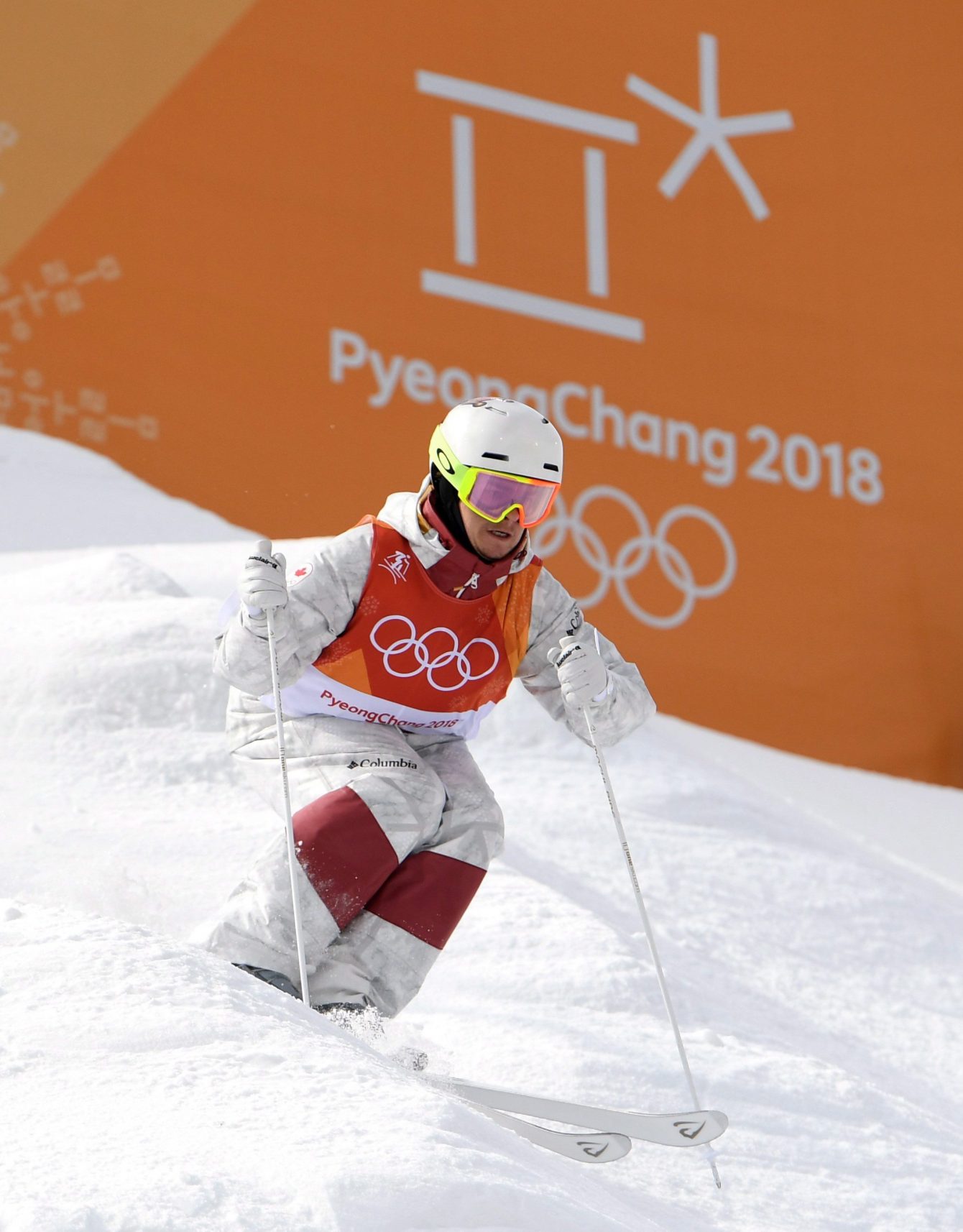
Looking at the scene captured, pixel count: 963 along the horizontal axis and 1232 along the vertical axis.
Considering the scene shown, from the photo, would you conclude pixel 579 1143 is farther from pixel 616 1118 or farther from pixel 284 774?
pixel 284 774

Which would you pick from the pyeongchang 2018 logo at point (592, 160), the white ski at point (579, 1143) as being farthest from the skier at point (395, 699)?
the pyeongchang 2018 logo at point (592, 160)

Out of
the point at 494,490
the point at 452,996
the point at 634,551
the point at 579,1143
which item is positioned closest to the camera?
the point at 579,1143

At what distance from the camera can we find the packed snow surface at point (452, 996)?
1334mm

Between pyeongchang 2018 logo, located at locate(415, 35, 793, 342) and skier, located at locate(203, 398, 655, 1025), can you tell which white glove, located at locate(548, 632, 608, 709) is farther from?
pyeongchang 2018 logo, located at locate(415, 35, 793, 342)

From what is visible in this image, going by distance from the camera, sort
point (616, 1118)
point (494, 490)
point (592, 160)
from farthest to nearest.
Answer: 1. point (592, 160)
2. point (494, 490)
3. point (616, 1118)

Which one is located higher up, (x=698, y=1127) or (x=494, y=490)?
(x=494, y=490)

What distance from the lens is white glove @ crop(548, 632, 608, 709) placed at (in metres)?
2.33

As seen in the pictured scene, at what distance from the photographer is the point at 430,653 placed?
2.33 metres

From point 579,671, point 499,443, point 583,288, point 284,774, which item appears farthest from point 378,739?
point 583,288

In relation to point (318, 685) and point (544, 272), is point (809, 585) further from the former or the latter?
point (318, 685)

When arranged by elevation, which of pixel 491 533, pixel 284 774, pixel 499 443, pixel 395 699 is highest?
pixel 499 443

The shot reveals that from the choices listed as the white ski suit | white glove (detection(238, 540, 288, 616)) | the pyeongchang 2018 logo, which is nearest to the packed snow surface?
the white ski suit

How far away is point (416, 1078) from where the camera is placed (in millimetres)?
1684

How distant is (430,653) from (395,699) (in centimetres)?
9
